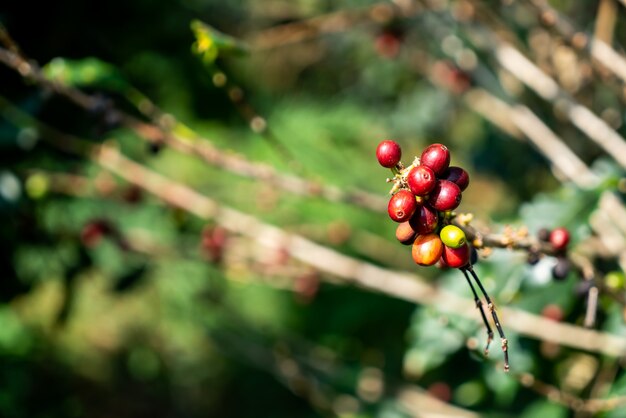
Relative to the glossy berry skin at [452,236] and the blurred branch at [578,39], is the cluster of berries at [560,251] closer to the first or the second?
the glossy berry skin at [452,236]

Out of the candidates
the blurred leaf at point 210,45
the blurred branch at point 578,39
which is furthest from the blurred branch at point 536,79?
the blurred leaf at point 210,45

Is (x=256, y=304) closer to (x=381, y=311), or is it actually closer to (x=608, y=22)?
(x=381, y=311)

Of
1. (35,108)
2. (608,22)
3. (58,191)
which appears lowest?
(58,191)

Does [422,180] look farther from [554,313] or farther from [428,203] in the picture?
[554,313]

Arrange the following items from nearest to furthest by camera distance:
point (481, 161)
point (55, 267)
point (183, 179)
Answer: point (55, 267) < point (481, 161) < point (183, 179)

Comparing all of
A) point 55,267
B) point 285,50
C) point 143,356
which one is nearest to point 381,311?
point 55,267

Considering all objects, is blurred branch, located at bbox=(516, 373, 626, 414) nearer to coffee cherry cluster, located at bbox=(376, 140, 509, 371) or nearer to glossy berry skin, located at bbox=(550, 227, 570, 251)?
glossy berry skin, located at bbox=(550, 227, 570, 251)

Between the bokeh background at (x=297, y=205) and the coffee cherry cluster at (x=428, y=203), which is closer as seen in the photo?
the coffee cherry cluster at (x=428, y=203)

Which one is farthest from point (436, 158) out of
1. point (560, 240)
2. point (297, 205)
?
point (297, 205)
